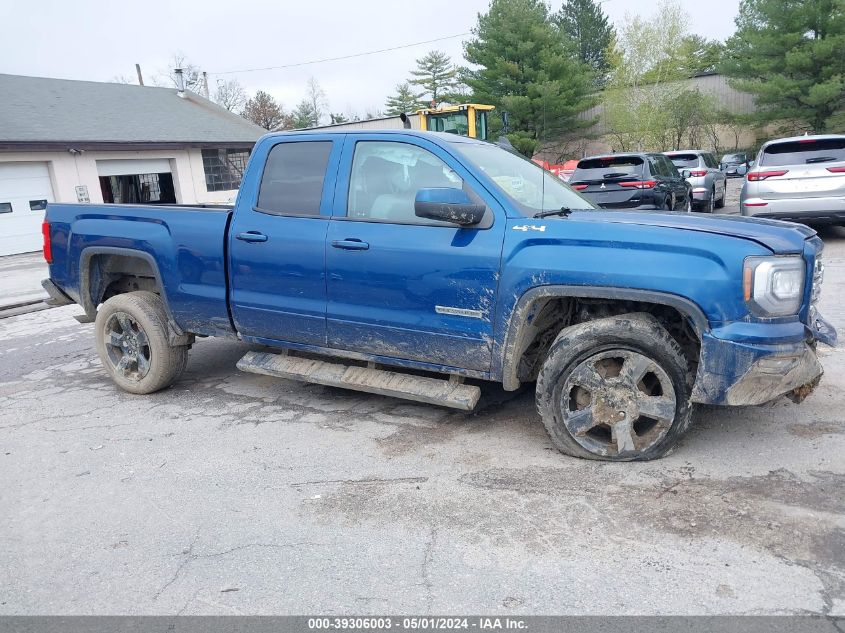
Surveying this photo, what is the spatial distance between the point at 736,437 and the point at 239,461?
3088 millimetres

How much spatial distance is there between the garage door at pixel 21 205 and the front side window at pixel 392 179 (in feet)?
63.7

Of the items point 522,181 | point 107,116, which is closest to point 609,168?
point 522,181

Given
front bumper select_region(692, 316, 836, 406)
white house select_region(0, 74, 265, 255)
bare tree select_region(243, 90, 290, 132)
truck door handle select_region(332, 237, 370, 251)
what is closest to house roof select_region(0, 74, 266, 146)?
white house select_region(0, 74, 265, 255)

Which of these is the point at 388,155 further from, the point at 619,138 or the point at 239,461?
the point at 619,138

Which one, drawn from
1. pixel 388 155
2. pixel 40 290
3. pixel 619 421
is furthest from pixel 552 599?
pixel 40 290

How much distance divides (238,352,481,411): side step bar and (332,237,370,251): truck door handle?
35.0 inches

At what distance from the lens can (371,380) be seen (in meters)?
4.53

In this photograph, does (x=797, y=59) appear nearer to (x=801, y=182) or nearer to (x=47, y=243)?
(x=801, y=182)

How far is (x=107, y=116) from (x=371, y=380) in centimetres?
2405

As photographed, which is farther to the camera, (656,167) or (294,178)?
(656,167)

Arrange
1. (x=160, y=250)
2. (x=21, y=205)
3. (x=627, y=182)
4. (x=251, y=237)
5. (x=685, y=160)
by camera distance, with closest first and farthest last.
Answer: (x=251, y=237) < (x=160, y=250) < (x=627, y=182) < (x=685, y=160) < (x=21, y=205)

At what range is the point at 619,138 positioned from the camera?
3538cm

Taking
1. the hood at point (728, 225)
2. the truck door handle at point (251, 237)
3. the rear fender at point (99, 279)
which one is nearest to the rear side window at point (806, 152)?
the hood at point (728, 225)

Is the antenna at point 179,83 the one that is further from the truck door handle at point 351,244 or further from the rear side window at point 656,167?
the truck door handle at point 351,244
